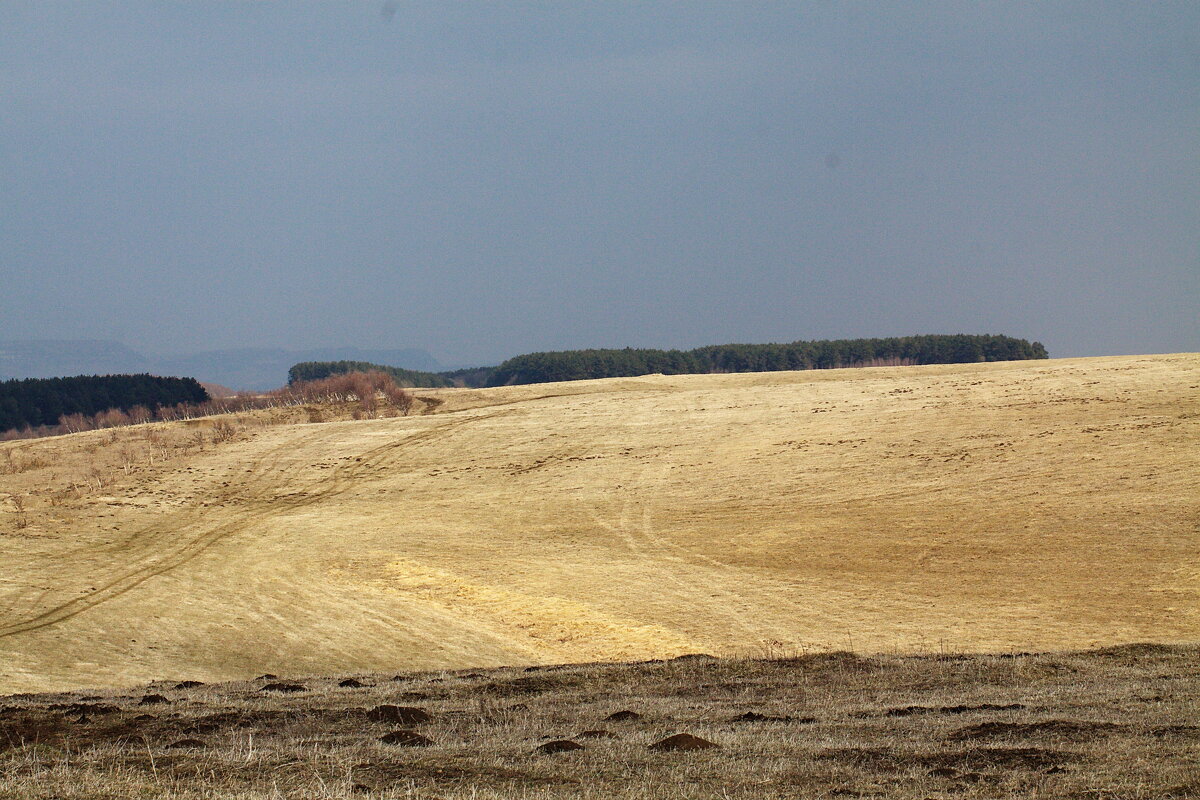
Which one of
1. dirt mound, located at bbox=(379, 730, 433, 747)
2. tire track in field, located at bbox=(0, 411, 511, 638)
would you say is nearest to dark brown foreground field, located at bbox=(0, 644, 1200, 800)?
dirt mound, located at bbox=(379, 730, 433, 747)

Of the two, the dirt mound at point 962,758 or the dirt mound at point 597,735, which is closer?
the dirt mound at point 962,758

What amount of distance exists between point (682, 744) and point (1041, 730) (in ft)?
12.1

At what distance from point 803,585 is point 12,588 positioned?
73.6ft

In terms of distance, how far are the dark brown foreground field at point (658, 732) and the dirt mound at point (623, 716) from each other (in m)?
0.08

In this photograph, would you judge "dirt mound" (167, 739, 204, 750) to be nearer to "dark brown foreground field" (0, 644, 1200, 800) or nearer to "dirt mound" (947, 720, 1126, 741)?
"dark brown foreground field" (0, 644, 1200, 800)

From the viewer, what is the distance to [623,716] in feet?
39.8

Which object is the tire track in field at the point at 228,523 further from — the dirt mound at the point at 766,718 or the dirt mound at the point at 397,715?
the dirt mound at the point at 766,718

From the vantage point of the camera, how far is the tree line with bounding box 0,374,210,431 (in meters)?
106

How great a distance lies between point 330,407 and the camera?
61719 millimetres

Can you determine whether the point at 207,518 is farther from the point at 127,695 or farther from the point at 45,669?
the point at 127,695

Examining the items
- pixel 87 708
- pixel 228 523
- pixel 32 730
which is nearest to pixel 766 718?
pixel 32 730

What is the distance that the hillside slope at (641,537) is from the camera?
77.7 feet

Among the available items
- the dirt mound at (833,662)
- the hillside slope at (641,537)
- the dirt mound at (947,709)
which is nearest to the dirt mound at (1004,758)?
the dirt mound at (947,709)

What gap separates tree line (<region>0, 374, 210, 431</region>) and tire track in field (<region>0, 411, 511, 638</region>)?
6627cm
